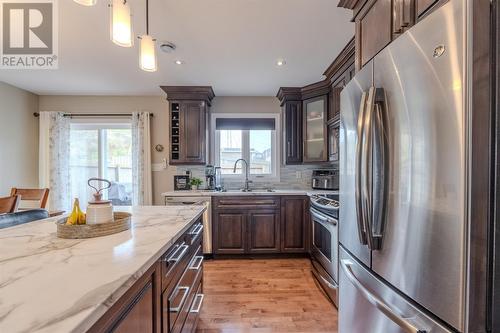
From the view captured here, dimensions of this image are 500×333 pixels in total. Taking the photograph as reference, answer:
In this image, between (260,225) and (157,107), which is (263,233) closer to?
(260,225)

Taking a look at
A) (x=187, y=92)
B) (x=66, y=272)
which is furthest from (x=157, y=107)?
(x=66, y=272)

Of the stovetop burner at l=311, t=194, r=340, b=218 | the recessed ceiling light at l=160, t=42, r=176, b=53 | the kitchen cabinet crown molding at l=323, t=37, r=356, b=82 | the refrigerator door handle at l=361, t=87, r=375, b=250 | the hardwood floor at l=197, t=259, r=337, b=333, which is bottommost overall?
the hardwood floor at l=197, t=259, r=337, b=333

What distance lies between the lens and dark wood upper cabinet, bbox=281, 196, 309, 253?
3.21 metres

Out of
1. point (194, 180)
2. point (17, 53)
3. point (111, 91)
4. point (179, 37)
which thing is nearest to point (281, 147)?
point (194, 180)

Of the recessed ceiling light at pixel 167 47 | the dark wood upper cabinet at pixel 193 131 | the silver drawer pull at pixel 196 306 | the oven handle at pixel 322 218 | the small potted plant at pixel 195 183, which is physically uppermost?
the recessed ceiling light at pixel 167 47

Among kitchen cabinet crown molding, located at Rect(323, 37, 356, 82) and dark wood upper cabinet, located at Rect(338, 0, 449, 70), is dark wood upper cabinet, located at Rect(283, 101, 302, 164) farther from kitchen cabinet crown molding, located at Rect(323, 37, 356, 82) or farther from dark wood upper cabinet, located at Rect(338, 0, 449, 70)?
dark wood upper cabinet, located at Rect(338, 0, 449, 70)

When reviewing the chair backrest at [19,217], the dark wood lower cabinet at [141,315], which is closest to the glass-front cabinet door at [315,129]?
the dark wood lower cabinet at [141,315]

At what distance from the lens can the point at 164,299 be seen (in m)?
1.04

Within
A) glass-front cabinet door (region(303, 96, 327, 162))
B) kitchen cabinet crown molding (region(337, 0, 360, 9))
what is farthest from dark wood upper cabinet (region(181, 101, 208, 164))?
kitchen cabinet crown molding (region(337, 0, 360, 9))

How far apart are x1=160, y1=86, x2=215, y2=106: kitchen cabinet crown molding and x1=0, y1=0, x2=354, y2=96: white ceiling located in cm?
12

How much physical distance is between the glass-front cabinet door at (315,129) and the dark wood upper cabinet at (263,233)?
1034mm

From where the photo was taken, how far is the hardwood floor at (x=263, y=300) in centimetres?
185

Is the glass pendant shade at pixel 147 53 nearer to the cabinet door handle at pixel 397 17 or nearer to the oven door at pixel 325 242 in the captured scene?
the cabinet door handle at pixel 397 17

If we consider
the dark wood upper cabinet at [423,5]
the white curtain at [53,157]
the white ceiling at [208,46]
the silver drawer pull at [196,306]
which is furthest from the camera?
the white curtain at [53,157]
